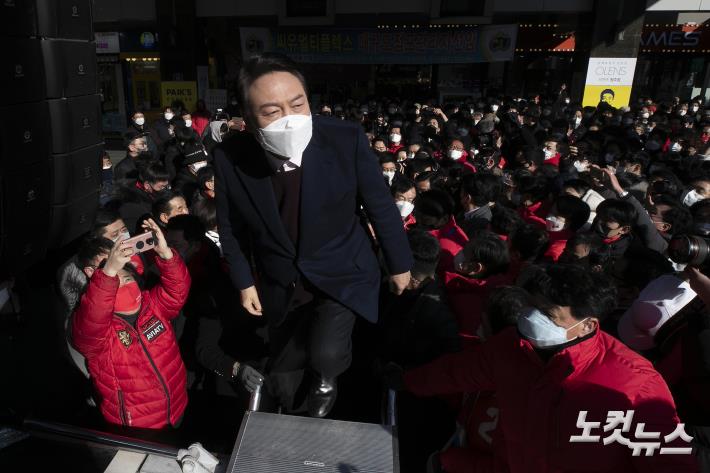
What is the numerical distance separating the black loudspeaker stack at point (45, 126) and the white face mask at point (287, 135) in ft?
2.84

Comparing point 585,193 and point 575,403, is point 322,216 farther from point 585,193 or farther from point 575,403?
point 585,193

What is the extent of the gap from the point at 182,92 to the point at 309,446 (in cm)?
1468

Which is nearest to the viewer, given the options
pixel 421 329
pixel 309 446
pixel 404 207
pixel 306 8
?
pixel 309 446

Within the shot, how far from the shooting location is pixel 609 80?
45.4ft

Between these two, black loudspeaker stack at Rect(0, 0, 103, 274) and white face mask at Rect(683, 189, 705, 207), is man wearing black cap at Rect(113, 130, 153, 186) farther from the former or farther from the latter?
white face mask at Rect(683, 189, 705, 207)

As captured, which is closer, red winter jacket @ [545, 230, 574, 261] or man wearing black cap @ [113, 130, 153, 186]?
red winter jacket @ [545, 230, 574, 261]

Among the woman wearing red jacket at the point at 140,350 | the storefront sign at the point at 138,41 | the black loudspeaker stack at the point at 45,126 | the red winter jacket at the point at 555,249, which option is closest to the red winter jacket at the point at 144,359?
the woman wearing red jacket at the point at 140,350

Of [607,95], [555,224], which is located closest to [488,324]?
[555,224]

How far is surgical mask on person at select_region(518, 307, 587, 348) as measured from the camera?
177 centimetres

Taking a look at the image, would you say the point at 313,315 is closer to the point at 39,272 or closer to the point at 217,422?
the point at 217,422

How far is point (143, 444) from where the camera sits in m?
1.82

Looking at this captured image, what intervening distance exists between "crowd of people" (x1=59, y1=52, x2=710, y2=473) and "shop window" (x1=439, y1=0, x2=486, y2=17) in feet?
34.5

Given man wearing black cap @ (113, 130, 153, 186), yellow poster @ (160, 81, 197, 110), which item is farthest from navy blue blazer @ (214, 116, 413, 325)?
yellow poster @ (160, 81, 197, 110)

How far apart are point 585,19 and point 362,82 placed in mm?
7732
